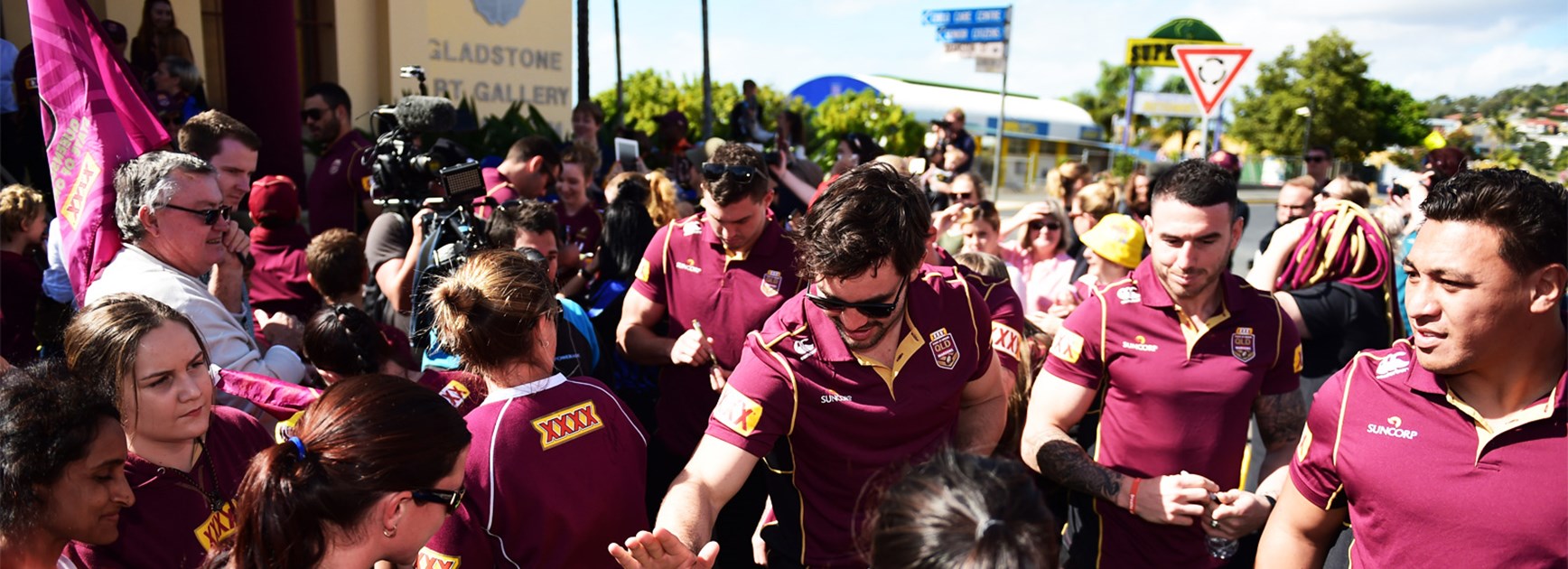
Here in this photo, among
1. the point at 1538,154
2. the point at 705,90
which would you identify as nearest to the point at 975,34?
the point at 705,90

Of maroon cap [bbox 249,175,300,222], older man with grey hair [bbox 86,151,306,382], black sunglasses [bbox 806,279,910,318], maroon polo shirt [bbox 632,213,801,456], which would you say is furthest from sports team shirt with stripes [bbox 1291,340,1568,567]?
maroon cap [bbox 249,175,300,222]

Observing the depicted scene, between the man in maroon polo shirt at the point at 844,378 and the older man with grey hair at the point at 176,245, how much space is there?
169 centimetres

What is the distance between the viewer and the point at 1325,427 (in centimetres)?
239

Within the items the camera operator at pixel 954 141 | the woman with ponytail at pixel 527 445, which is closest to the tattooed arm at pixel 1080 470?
the woman with ponytail at pixel 527 445

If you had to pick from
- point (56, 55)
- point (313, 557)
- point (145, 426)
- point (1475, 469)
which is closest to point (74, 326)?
point (145, 426)

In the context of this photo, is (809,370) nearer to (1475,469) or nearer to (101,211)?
(1475,469)

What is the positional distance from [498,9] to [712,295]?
986cm

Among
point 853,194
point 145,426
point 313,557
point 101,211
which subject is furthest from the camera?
point 101,211

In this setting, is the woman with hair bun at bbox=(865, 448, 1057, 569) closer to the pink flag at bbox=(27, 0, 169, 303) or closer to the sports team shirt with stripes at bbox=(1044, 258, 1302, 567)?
the sports team shirt with stripes at bbox=(1044, 258, 1302, 567)

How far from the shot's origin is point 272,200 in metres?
4.70

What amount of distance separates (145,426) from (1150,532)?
2.82 meters

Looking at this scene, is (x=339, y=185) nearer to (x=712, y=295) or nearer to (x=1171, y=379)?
A: (x=712, y=295)

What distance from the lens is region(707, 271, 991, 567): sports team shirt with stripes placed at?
8.96 feet

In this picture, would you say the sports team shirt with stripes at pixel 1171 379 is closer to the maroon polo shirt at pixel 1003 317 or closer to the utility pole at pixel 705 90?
the maroon polo shirt at pixel 1003 317
